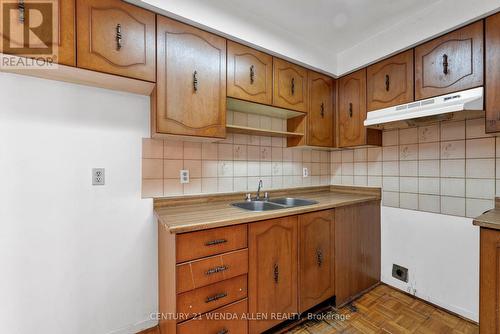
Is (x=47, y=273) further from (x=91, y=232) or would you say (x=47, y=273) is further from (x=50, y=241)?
(x=91, y=232)

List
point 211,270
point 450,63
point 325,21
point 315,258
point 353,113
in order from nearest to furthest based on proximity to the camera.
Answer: point 211,270
point 450,63
point 315,258
point 325,21
point 353,113

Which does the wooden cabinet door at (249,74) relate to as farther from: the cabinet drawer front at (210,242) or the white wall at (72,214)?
the cabinet drawer front at (210,242)

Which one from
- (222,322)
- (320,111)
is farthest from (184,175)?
(320,111)

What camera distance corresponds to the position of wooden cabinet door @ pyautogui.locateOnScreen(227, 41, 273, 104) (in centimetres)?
161

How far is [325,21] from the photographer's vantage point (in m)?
1.75

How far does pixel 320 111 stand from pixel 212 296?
1829 millimetres

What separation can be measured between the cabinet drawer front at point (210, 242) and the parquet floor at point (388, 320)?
2.79 ft

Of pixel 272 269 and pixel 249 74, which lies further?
pixel 249 74

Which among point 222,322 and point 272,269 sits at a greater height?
point 272,269

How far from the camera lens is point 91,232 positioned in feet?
4.59

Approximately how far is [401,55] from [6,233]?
9.68 ft

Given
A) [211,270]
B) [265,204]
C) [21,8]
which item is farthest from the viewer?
[265,204]

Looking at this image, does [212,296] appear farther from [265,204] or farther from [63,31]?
[63,31]

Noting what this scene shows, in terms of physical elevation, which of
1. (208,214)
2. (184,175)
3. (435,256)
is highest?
(184,175)
